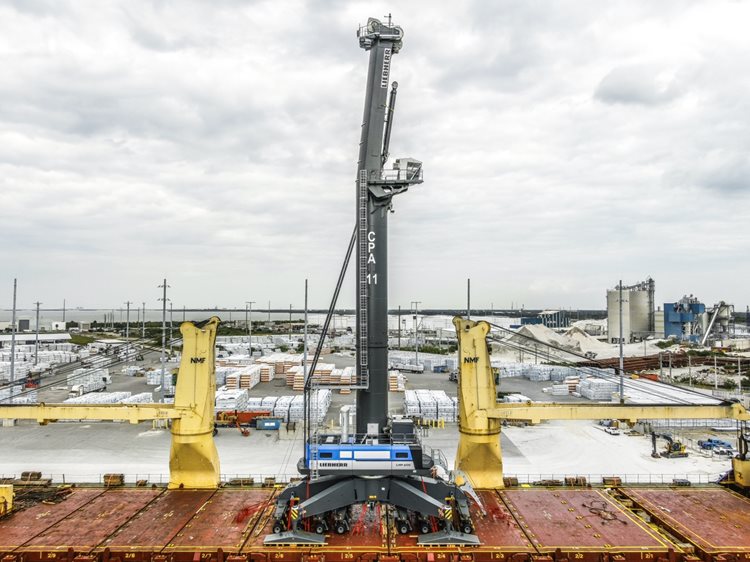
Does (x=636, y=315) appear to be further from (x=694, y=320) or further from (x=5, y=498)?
(x=5, y=498)

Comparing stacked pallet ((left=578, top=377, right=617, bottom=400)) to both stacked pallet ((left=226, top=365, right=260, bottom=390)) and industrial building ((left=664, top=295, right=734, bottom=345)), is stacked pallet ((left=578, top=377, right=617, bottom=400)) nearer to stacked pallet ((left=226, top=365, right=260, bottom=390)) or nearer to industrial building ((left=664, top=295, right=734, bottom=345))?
stacked pallet ((left=226, top=365, right=260, bottom=390))

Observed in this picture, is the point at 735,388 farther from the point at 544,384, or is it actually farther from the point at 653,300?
the point at 653,300

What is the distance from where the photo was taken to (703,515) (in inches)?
525

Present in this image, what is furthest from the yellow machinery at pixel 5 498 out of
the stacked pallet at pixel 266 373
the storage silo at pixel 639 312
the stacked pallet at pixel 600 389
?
the storage silo at pixel 639 312

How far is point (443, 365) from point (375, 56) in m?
50.8

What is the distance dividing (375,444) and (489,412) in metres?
4.30

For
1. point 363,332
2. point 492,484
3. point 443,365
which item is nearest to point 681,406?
point 492,484

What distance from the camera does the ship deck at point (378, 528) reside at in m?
10.8

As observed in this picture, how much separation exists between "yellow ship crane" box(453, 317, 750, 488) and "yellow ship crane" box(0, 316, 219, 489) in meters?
7.94

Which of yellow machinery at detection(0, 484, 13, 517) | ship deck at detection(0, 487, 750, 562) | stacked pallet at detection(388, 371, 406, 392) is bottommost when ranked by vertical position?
stacked pallet at detection(388, 371, 406, 392)

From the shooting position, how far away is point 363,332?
50.4 ft

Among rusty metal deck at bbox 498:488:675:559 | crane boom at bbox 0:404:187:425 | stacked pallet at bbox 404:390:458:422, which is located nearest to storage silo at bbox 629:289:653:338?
stacked pallet at bbox 404:390:458:422

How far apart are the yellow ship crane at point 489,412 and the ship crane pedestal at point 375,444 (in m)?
2.64

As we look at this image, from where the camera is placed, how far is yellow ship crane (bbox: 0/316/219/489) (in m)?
15.3
